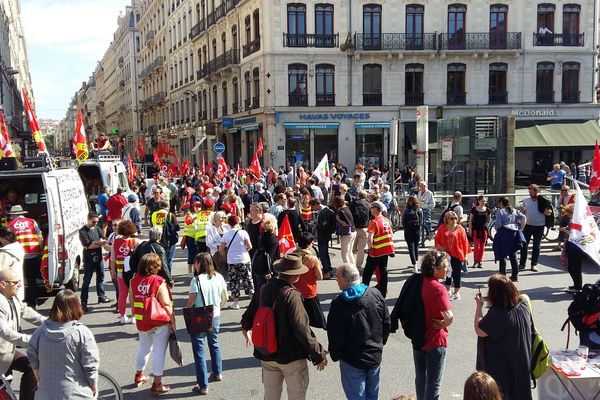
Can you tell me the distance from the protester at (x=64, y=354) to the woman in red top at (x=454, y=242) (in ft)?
20.3

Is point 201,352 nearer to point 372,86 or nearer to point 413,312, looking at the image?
point 413,312

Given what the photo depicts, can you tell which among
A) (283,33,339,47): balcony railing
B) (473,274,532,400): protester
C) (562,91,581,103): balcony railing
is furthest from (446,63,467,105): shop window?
(473,274,532,400): protester

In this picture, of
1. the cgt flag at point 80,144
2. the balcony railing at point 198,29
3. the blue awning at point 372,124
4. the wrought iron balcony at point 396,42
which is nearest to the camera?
the cgt flag at point 80,144

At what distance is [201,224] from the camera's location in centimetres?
1071

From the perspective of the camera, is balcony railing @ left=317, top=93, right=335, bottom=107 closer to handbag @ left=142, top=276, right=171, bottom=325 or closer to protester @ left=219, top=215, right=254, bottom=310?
protester @ left=219, top=215, right=254, bottom=310

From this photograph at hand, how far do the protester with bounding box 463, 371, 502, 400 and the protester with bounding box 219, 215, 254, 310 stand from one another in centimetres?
612

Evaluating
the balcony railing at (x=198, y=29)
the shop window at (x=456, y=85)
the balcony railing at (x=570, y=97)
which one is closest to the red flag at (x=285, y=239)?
the shop window at (x=456, y=85)

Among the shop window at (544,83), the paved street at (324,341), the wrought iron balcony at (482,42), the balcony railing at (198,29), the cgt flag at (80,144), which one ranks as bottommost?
the paved street at (324,341)

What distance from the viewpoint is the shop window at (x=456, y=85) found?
33.6 meters

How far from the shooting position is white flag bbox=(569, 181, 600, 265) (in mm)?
5766

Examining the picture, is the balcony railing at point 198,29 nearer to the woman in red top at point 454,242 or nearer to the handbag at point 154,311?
A: the woman in red top at point 454,242

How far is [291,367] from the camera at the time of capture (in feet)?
15.8

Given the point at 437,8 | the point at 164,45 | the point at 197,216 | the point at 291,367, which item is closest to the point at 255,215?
the point at 197,216

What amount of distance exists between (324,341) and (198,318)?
2238mm
